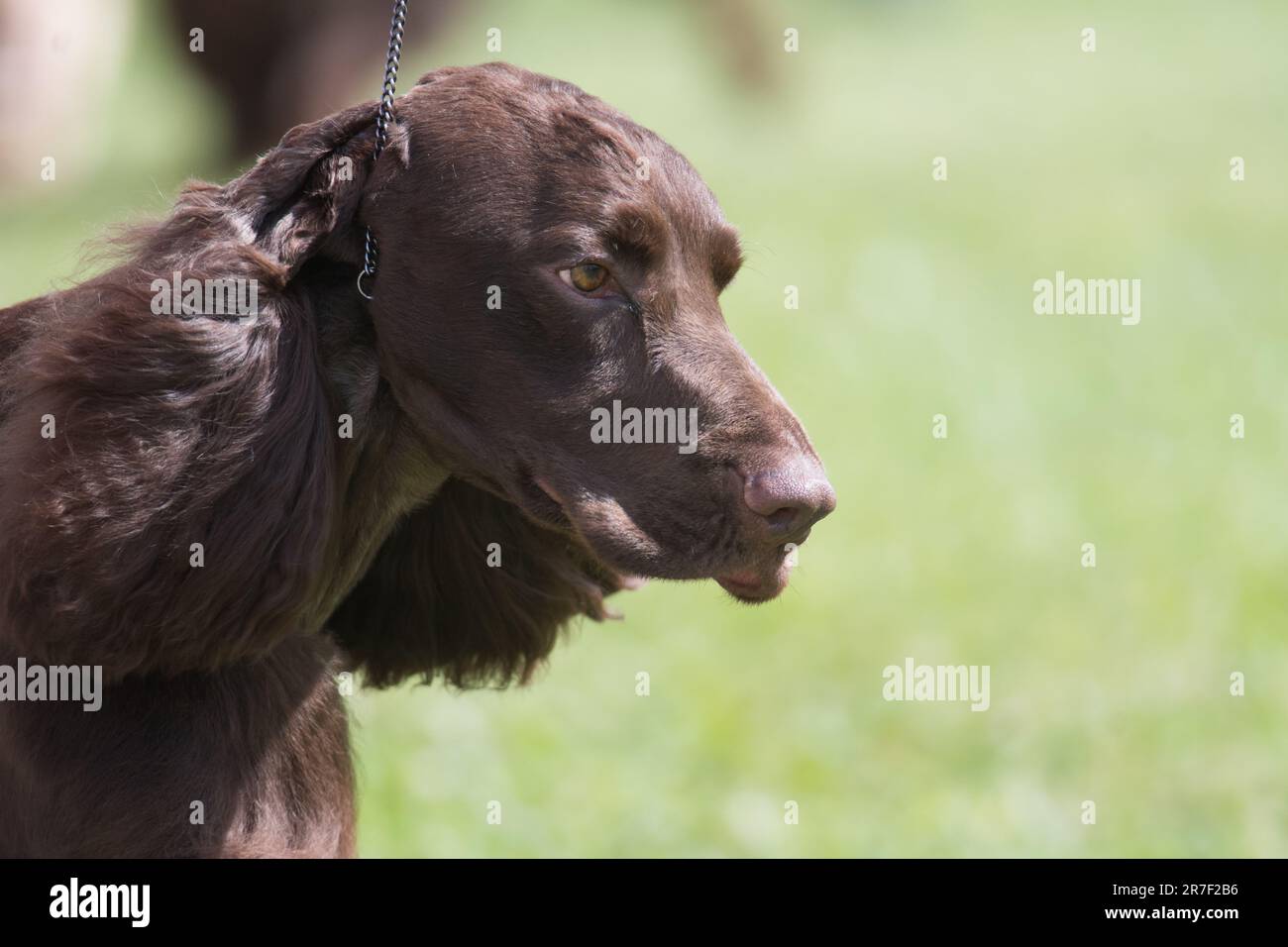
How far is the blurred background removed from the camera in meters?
6.07

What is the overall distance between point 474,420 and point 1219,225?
1300 centimetres

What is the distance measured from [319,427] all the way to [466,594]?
0.64m

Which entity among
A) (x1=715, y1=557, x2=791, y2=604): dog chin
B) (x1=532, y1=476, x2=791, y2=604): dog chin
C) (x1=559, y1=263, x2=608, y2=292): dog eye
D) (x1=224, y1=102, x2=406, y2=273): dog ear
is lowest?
(x1=715, y1=557, x2=791, y2=604): dog chin

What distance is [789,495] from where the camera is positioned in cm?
270

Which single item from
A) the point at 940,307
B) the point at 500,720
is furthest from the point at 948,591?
the point at 940,307

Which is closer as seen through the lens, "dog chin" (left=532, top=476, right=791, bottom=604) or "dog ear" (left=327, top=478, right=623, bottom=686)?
"dog chin" (left=532, top=476, right=791, bottom=604)

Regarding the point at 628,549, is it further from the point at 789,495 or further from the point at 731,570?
the point at 789,495

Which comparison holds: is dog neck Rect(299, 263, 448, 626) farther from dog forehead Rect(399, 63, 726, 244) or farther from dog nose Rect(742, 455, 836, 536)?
dog nose Rect(742, 455, 836, 536)

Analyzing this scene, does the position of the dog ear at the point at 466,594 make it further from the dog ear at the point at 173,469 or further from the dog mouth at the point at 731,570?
the dog ear at the point at 173,469

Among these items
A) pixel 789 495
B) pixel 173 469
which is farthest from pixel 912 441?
pixel 173 469

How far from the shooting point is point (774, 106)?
18.5m

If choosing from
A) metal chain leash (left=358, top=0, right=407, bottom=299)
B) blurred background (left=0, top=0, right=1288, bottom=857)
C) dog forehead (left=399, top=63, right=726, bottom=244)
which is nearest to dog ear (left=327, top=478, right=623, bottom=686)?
blurred background (left=0, top=0, right=1288, bottom=857)

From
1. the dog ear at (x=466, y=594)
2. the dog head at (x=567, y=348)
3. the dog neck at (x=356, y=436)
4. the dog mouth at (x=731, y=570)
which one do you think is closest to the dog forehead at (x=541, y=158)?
the dog head at (x=567, y=348)
